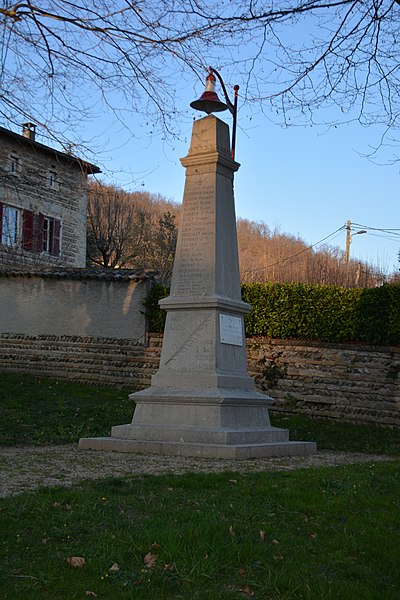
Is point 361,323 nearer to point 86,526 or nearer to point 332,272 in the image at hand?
point 86,526

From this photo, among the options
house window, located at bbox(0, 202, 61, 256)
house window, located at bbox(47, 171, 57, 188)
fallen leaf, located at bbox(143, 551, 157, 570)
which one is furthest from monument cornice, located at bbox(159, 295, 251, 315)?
house window, located at bbox(0, 202, 61, 256)

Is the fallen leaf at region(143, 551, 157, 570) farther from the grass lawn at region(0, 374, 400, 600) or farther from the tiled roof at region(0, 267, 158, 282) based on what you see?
the tiled roof at region(0, 267, 158, 282)

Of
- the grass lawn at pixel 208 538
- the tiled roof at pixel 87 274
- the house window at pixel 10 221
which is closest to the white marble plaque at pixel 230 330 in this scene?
the grass lawn at pixel 208 538

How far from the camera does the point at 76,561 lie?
3666 millimetres

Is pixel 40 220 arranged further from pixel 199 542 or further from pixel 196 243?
pixel 199 542

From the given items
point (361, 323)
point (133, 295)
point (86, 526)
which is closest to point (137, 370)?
point (133, 295)

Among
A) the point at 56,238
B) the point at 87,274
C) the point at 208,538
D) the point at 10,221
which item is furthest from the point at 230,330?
the point at 56,238

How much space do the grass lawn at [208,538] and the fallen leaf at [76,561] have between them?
25 mm

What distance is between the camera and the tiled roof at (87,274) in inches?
679

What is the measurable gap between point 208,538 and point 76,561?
81 centimetres

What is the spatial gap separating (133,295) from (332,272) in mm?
16504

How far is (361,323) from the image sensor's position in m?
14.5

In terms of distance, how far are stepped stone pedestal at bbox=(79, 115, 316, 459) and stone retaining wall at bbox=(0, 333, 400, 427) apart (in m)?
5.07

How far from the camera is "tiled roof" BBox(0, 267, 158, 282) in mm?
17234
